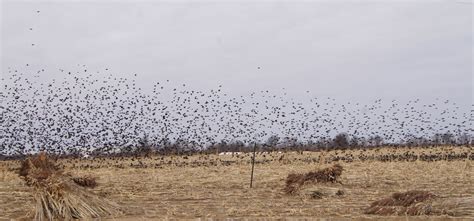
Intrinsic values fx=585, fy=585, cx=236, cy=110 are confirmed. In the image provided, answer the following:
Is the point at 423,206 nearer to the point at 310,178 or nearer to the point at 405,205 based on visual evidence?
the point at 405,205

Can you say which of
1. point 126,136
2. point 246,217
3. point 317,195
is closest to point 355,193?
point 317,195

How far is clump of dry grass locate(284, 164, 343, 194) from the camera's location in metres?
13.8

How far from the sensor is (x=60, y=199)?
991 cm

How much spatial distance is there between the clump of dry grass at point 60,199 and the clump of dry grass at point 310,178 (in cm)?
477

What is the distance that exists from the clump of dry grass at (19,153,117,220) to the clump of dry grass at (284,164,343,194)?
15.7ft

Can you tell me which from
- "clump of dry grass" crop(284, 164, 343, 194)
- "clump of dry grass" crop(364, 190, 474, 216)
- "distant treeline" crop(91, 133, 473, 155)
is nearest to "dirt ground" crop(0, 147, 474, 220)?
"clump of dry grass" crop(364, 190, 474, 216)

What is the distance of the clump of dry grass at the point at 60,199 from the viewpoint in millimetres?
9836

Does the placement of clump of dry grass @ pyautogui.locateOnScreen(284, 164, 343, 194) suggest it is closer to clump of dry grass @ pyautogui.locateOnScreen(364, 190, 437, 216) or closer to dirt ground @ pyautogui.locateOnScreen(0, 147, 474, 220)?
dirt ground @ pyautogui.locateOnScreen(0, 147, 474, 220)

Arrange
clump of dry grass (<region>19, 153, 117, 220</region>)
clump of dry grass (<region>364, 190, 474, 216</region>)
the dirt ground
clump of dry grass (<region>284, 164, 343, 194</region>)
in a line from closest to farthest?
clump of dry grass (<region>364, 190, 474, 216</region>) < clump of dry grass (<region>19, 153, 117, 220</region>) < the dirt ground < clump of dry grass (<region>284, 164, 343, 194</region>)

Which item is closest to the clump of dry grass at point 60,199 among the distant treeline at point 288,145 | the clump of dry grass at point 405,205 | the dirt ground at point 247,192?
the dirt ground at point 247,192

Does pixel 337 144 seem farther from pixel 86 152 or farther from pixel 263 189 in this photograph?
pixel 263 189

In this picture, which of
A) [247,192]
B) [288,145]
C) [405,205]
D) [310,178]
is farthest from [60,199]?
[288,145]

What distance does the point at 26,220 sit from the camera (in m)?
9.90

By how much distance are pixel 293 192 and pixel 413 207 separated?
392 cm
